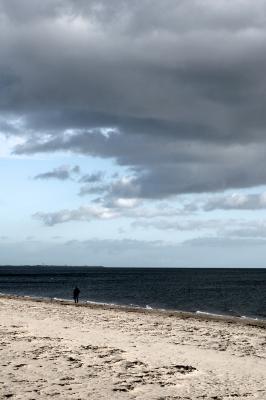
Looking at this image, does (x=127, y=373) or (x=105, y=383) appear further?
(x=127, y=373)

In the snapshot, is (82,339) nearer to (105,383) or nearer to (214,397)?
(105,383)

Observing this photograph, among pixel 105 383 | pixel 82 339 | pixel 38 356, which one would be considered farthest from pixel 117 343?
pixel 105 383

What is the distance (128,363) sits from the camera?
Result: 1452 centimetres

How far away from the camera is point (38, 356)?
49.8 feet

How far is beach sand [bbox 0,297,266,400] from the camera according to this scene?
37.1 ft

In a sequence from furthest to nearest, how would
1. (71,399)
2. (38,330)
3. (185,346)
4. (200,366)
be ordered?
(38,330)
(185,346)
(200,366)
(71,399)

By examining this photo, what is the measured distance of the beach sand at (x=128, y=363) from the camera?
11.3 m

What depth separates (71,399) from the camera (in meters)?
10.5

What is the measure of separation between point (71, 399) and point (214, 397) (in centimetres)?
333

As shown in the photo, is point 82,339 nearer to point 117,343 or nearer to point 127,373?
point 117,343

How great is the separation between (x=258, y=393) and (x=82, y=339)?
9.35m

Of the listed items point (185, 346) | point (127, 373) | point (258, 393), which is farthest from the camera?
point (185, 346)

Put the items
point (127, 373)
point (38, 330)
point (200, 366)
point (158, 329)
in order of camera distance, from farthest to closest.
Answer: point (158, 329)
point (38, 330)
point (200, 366)
point (127, 373)

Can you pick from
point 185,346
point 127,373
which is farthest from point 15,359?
point 185,346
